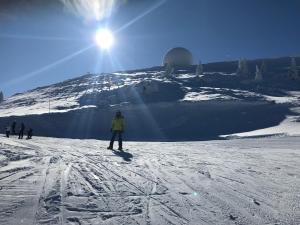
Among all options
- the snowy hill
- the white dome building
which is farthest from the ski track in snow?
the white dome building

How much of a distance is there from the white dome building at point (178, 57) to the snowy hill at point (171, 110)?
27228mm

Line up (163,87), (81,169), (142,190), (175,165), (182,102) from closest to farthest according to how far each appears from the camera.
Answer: (142,190), (81,169), (175,165), (182,102), (163,87)

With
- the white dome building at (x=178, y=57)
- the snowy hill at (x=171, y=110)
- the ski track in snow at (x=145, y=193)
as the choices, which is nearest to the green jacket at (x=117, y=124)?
the ski track in snow at (x=145, y=193)

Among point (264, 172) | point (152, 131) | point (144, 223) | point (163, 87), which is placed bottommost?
point (144, 223)

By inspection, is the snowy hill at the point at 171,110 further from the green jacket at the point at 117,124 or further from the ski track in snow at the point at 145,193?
the ski track in snow at the point at 145,193

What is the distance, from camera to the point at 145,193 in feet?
22.4

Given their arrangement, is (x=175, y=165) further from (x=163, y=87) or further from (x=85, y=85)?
(x=85, y=85)

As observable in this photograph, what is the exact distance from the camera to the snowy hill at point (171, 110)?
4494cm

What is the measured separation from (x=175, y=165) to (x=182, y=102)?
4548cm

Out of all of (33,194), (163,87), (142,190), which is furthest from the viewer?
(163,87)

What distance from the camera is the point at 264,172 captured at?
955 cm

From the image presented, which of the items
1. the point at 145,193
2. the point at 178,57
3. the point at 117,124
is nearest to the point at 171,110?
the point at 117,124

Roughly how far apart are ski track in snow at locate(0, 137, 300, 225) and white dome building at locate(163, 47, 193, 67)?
307 ft

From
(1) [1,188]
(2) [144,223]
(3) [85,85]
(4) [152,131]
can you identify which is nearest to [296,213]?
(2) [144,223]
